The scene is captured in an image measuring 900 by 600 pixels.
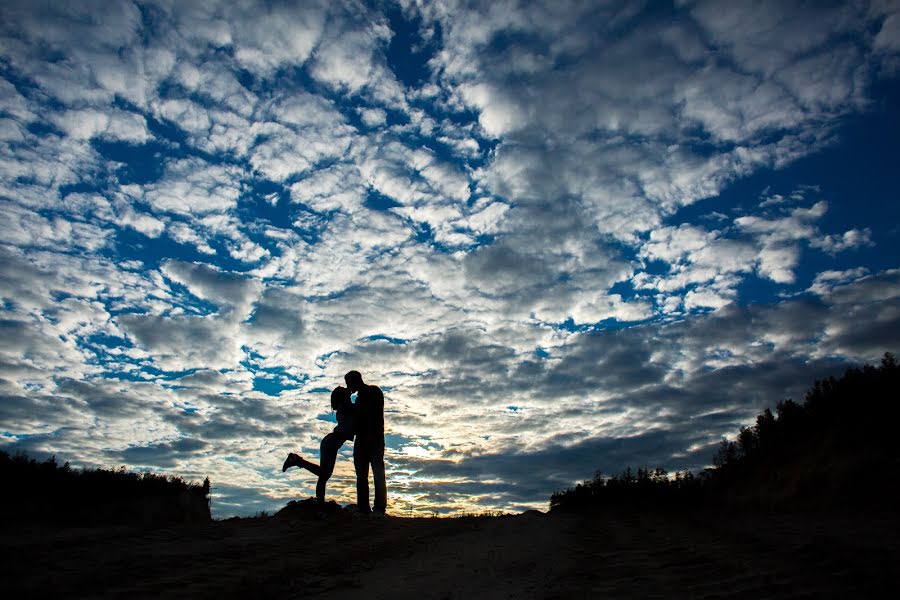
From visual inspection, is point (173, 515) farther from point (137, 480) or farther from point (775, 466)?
point (775, 466)

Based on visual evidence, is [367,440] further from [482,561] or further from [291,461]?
[482,561]

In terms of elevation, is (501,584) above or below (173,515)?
below

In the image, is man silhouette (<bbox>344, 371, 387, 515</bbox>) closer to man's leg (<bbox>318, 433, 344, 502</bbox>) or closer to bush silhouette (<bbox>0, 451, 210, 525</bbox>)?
man's leg (<bbox>318, 433, 344, 502</bbox>)

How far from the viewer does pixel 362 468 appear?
11.8 metres

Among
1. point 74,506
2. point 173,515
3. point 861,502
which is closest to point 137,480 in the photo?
point 173,515

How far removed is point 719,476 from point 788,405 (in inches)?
90.2

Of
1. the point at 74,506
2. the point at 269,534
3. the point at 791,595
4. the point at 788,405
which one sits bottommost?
the point at 791,595

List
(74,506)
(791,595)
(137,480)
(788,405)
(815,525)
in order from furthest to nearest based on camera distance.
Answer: (137,480) → (788,405) → (74,506) → (815,525) → (791,595)

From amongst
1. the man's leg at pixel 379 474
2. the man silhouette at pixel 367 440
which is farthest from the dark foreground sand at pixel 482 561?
the man's leg at pixel 379 474

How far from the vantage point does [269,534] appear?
859 centimetres

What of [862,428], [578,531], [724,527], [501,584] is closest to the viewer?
[501,584]

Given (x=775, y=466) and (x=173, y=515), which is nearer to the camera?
(x=775, y=466)

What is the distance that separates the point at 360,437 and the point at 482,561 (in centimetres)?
585

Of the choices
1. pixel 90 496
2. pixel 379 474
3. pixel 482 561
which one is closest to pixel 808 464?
pixel 482 561
